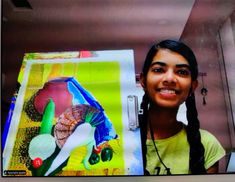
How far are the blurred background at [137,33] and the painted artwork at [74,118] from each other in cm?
6

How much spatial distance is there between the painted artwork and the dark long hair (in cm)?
7

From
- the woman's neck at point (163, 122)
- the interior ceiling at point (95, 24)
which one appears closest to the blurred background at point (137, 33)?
the interior ceiling at point (95, 24)

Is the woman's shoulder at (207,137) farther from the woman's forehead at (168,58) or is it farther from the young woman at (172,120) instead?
the woman's forehead at (168,58)

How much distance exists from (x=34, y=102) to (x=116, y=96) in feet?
1.33

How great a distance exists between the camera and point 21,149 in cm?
161

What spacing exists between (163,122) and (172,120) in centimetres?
4

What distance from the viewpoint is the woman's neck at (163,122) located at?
5.20 ft

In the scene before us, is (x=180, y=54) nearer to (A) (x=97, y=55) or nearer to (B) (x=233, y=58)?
(B) (x=233, y=58)

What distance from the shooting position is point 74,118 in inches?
63.2

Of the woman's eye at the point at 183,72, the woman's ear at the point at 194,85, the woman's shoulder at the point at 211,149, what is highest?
the woman's eye at the point at 183,72

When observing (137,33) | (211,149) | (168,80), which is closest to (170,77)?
(168,80)

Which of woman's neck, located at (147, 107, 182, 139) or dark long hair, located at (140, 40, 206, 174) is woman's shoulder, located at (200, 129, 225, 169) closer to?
dark long hair, located at (140, 40, 206, 174)

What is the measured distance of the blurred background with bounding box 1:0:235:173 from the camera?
5.15 ft

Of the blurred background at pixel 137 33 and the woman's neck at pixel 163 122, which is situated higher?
the blurred background at pixel 137 33
